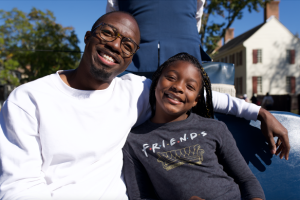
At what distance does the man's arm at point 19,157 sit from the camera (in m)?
1.26

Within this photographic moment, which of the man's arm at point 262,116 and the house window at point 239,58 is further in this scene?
the house window at point 239,58

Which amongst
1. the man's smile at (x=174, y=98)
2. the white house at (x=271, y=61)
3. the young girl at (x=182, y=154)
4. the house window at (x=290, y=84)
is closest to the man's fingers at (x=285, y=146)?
the young girl at (x=182, y=154)

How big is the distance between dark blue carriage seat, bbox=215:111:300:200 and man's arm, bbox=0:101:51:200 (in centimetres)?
163

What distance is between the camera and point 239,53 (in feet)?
91.1

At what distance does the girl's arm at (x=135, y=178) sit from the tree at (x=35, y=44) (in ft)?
57.7

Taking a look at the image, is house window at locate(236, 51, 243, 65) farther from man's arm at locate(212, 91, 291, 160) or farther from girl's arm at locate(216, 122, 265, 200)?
girl's arm at locate(216, 122, 265, 200)

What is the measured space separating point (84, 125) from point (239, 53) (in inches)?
1140

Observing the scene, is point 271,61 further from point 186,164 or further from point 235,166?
point 186,164

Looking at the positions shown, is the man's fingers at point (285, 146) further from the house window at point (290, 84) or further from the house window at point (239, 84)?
the house window at point (290, 84)

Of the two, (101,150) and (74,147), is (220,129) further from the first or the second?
(74,147)

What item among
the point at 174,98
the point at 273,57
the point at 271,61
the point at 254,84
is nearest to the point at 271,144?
the point at 174,98

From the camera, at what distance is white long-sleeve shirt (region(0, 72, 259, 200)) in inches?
51.2

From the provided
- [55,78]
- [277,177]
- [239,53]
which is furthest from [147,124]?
[239,53]

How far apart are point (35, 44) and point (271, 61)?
929 inches
